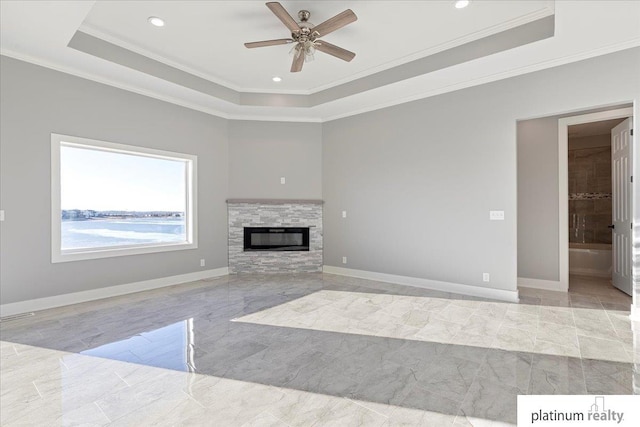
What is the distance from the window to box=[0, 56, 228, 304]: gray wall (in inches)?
4.4

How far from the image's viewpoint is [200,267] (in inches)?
220

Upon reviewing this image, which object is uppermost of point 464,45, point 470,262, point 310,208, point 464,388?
point 464,45

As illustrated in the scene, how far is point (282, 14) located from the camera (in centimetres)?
301

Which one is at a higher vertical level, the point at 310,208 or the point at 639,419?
the point at 310,208

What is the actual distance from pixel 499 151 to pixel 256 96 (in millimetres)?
3988

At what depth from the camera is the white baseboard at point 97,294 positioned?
3.64 meters

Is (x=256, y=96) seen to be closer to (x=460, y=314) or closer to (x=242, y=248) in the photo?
(x=242, y=248)

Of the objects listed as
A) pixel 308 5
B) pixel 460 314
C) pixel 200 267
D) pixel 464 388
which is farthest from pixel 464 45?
pixel 200 267

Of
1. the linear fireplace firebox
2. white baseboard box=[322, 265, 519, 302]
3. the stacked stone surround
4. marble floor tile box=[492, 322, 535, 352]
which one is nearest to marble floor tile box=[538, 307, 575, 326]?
white baseboard box=[322, 265, 519, 302]

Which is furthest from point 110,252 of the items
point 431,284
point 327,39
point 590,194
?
point 590,194

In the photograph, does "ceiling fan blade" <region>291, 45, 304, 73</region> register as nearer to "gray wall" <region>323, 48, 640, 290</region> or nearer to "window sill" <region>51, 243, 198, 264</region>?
"gray wall" <region>323, 48, 640, 290</region>

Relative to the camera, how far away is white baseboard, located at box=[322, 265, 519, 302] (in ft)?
13.9

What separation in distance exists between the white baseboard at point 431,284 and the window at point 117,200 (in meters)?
2.82

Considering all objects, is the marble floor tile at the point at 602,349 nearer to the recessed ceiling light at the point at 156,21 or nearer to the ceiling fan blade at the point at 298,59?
the ceiling fan blade at the point at 298,59
